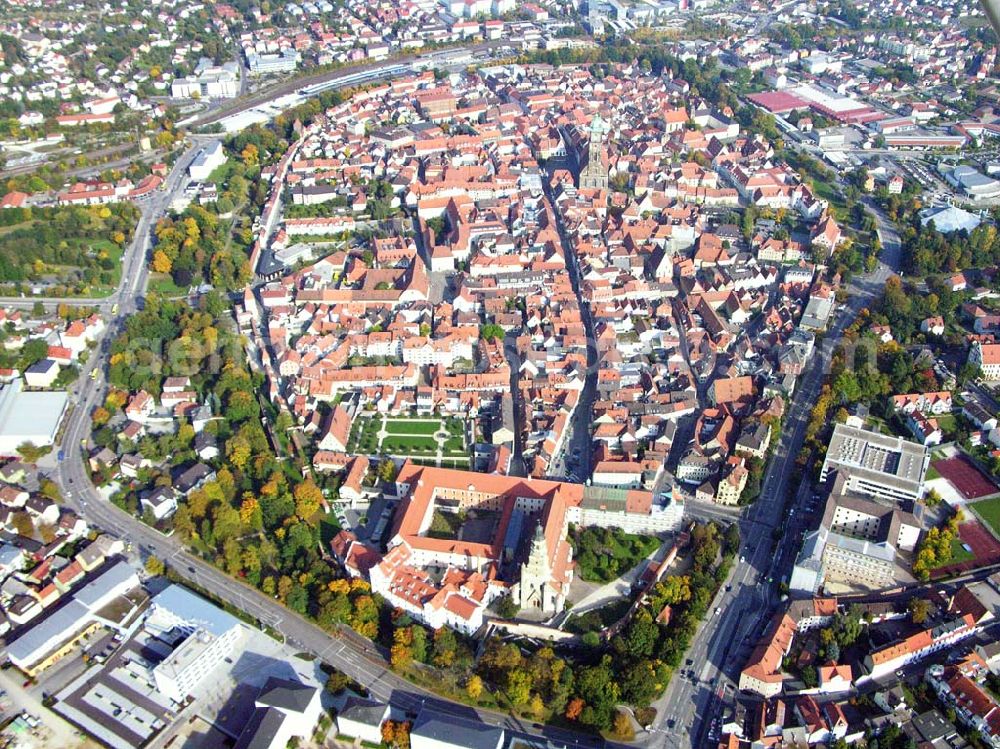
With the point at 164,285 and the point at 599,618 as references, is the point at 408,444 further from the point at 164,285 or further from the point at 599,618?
the point at 164,285

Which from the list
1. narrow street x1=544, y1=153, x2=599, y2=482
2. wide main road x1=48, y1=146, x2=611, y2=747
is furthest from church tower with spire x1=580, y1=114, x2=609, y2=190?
wide main road x1=48, y1=146, x2=611, y2=747

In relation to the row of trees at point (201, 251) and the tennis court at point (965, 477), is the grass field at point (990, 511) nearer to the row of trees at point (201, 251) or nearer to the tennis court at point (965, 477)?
the tennis court at point (965, 477)

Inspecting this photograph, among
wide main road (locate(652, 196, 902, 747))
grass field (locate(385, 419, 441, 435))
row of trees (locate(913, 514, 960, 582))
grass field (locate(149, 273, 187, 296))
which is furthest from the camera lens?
grass field (locate(149, 273, 187, 296))

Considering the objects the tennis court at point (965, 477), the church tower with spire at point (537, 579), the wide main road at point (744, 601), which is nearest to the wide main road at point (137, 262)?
the church tower with spire at point (537, 579)

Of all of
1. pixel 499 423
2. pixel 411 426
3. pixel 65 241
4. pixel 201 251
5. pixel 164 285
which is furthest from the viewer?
pixel 65 241

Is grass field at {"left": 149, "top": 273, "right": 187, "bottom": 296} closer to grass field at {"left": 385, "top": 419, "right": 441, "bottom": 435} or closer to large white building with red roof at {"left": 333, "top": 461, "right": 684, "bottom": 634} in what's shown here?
grass field at {"left": 385, "top": 419, "right": 441, "bottom": 435}

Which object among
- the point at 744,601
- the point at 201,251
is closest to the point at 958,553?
the point at 744,601

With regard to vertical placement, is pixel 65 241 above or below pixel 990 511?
above
